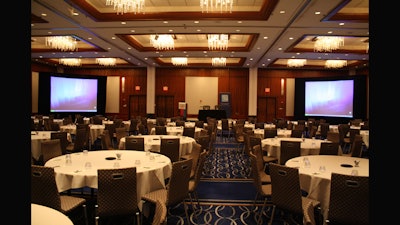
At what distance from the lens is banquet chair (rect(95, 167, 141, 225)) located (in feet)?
10.7

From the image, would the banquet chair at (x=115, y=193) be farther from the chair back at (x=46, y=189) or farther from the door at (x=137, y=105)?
the door at (x=137, y=105)

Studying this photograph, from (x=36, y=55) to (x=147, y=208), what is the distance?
15.6 meters

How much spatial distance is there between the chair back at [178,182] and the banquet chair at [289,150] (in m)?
2.70

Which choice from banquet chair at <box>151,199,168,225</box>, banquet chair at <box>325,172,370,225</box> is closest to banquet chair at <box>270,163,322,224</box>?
banquet chair at <box>325,172,370,225</box>

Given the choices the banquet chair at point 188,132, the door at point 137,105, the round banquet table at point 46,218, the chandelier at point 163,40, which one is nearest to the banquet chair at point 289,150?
the banquet chair at point 188,132

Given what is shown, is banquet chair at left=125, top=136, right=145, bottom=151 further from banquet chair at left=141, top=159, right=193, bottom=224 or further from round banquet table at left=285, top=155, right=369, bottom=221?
round banquet table at left=285, top=155, right=369, bottom=221

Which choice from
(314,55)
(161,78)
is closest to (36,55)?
(161,78)

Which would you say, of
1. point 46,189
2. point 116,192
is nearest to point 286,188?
point 116,192

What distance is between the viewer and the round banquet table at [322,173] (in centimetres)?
363

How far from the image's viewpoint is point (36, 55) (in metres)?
16.6

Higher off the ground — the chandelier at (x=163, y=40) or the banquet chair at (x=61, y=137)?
the chandelier at (x=163, y=40)

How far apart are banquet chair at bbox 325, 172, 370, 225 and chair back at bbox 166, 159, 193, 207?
1612mm

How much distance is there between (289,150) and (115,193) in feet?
11.9

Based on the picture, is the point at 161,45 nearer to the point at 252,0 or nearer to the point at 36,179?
the point at 252,0
